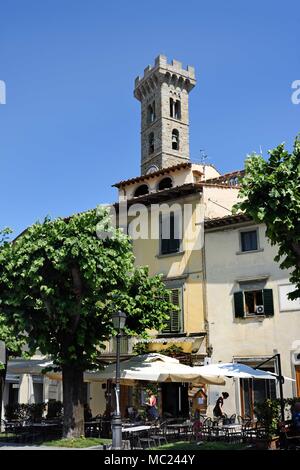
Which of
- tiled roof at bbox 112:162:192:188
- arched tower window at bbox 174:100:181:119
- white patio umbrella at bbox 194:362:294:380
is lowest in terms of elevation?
white patio umbrella at bbox 194:362:294:380

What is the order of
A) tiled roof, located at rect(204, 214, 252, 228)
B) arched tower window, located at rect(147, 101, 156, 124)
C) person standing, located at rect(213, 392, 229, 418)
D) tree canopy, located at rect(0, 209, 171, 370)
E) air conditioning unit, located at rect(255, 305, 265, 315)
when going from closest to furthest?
1. tree canopy, located at rect(0, 209, 171, 370)
2. person standing, located at rect(213, 392, 229, 418)
3. air conditioning unit, located at rect(255, 305, 265, 315)
4. tiled roof, located at rect(204, 214, 252, 228)
5. arched tower window, located at rect(147, 101, 156, 124)

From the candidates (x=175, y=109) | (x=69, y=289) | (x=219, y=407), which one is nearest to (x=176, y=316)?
(x=219, y=407)

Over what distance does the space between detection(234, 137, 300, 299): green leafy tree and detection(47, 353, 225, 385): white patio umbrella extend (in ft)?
20.3

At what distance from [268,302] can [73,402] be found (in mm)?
9401

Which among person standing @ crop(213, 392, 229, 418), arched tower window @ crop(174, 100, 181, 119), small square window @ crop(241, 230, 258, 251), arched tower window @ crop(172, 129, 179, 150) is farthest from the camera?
arched tower window @ crop(174, 100, 181, 119)

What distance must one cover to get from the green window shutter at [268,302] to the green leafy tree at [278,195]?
9.42 meters

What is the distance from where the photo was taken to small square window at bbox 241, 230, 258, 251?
968 inches

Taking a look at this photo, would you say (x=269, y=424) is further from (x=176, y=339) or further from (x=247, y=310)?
(x=176, y=339)

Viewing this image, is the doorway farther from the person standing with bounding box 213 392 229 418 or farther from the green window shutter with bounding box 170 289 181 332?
the person standing with bounding box 213 392 229 418

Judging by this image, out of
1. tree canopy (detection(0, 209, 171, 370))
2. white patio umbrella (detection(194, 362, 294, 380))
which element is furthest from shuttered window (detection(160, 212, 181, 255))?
white patio umbrella (detection(194, 362, 294, 380))

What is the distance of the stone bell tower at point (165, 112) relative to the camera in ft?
228

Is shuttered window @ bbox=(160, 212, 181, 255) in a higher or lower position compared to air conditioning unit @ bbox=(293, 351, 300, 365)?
higher

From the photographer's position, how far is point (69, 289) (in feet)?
59.6
